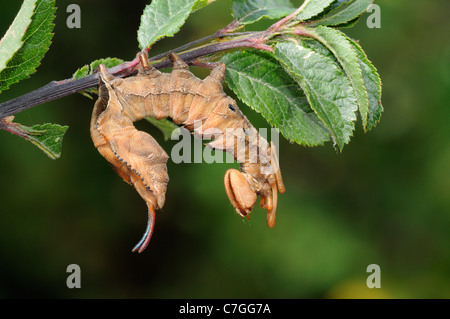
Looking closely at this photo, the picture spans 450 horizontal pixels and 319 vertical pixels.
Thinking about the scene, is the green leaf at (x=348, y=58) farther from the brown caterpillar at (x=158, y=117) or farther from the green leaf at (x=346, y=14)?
the brown caterpillar at (x=158, y=117)

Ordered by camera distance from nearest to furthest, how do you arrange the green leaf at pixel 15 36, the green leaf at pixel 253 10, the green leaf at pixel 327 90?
the green leaf at pixel 15 36
the green leaf at pixel 327 90
the green leaf at pixel 253 10

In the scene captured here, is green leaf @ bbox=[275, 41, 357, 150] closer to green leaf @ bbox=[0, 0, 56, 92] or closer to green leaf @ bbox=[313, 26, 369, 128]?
green leaf @ bbox=[313, 26, 369, 128]

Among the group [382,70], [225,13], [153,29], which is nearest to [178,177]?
[225,13]

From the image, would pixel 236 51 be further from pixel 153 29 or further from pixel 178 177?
pixel 178 177

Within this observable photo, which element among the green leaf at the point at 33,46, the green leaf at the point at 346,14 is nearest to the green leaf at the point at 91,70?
the green leaf at the point at 33,46

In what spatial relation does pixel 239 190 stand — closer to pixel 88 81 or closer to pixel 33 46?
pixel 88 81

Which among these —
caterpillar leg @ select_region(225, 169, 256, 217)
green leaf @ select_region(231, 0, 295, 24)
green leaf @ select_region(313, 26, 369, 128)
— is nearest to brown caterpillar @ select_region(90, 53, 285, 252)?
caterpillar leg @ select_region(225, 169, 256, 217)

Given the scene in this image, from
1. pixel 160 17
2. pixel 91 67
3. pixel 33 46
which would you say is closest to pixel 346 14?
pixel 160 17
